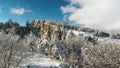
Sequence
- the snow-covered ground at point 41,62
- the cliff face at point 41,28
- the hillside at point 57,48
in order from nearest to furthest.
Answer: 1. the hillside at point 57,48
2. the snow-covered ground at point 41,62
3. the cliff face at point 41,28

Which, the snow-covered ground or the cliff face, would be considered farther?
the cliff face

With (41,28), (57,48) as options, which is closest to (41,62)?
(57,48)

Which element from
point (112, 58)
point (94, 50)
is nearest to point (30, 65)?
point (94, 50)

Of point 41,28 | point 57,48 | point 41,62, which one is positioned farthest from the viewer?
point 41,28

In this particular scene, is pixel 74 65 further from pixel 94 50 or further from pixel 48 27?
pixel 48 27

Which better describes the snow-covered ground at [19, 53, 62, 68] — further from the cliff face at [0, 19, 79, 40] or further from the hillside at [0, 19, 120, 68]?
the cliff face at [0, 19, 79, 40]

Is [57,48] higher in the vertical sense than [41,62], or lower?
higher

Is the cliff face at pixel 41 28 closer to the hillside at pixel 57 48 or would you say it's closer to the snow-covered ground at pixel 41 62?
the hillside at pixel 57 48

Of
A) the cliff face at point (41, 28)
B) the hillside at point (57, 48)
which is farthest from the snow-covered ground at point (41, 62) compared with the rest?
the cliff face at point (41, 28)

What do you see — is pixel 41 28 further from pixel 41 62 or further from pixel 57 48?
pixel 41 62

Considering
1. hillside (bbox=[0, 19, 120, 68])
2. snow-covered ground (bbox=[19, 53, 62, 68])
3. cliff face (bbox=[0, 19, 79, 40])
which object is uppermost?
cliff face (bbox=[0, 19, 79, 40])

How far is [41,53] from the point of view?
66.6 m

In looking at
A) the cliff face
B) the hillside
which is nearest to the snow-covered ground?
the hillside

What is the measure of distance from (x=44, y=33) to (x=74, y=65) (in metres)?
40.0
